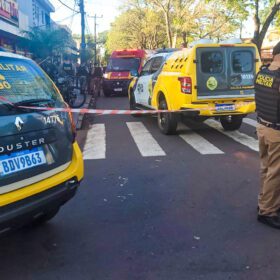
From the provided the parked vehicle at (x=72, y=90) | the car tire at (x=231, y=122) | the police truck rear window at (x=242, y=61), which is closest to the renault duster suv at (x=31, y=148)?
the police truck rear window at (x=242, y=61)

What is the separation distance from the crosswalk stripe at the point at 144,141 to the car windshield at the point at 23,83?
3558 millimetres

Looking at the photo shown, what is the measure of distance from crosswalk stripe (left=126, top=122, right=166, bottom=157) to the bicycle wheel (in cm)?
385

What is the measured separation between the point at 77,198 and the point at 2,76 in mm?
2055

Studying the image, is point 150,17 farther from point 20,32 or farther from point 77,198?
point 77,198

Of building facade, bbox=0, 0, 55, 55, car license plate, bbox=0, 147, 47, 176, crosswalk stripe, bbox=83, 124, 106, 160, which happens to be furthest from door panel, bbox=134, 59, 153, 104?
building facade, bbox=0, 0, 55, 55

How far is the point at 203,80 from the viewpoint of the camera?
26.8 feet

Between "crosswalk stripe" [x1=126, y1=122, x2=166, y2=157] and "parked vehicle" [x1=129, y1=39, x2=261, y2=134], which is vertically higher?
"parked vehicle" [x1=129, y1=39, x2=261, y2=134]

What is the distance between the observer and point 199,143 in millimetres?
8023

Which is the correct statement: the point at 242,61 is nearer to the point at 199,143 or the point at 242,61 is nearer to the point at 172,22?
the point at 199,143

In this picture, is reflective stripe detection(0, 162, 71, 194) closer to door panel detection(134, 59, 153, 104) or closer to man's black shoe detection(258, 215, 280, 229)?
man's black shoe detection(258, 215, 280, 229)

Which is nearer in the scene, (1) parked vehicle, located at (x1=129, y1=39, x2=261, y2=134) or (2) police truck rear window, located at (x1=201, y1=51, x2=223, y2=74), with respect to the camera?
(1) parked vehicle, located at (x1=129, y1=39, x2=261, y2=134)

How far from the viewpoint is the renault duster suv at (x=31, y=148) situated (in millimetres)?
2951

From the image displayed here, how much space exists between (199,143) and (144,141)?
1134mm

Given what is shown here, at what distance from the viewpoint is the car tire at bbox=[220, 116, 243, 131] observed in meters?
9.36
